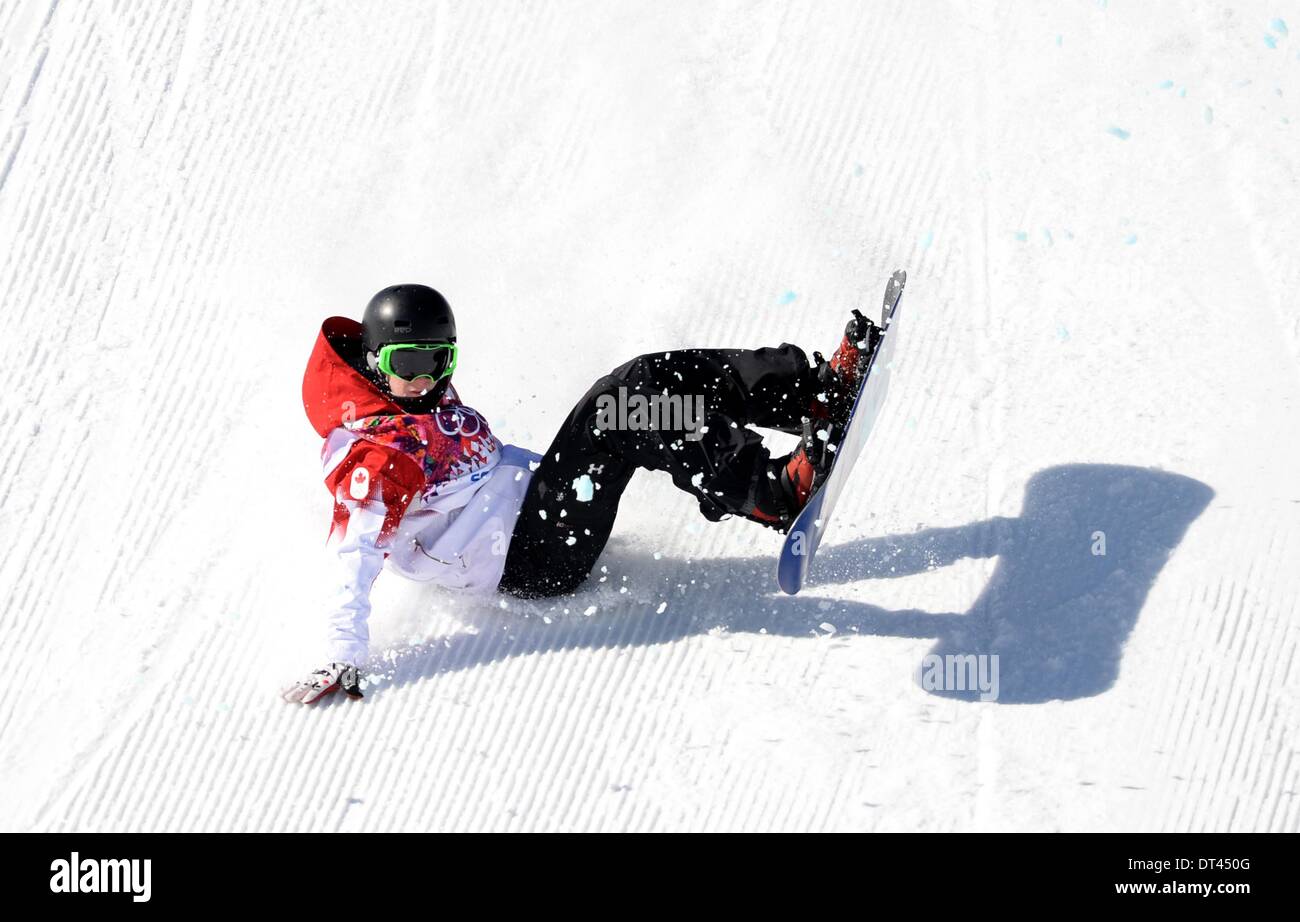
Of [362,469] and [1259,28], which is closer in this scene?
[362,469]

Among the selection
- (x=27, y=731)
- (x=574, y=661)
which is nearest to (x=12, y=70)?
(x=27, y=731)

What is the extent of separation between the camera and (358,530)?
3.22 metres

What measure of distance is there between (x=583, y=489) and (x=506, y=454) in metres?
0.28

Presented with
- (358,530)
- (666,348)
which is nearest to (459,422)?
(358,530)

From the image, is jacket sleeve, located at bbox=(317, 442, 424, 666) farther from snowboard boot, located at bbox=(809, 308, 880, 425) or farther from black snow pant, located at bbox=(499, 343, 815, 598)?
snowboard boot, located at bbox=(809, 308, 880, 425)

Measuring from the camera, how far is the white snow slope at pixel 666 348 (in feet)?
10.6

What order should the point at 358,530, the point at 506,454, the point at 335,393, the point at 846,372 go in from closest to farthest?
the point at 358,530 → the point at 335,393 → the point at 846,372 → the point at 506,454

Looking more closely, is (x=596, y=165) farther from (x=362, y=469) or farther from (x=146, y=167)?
(x=362, y=469)

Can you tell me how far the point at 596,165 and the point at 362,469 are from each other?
2131 millimetres

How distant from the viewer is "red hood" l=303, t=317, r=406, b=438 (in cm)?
335

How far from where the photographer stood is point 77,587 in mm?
3850

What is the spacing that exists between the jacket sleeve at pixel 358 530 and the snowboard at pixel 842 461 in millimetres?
910

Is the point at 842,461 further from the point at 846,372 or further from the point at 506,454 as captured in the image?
the point at 506,454

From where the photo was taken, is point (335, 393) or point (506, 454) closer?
point (335, 393)
